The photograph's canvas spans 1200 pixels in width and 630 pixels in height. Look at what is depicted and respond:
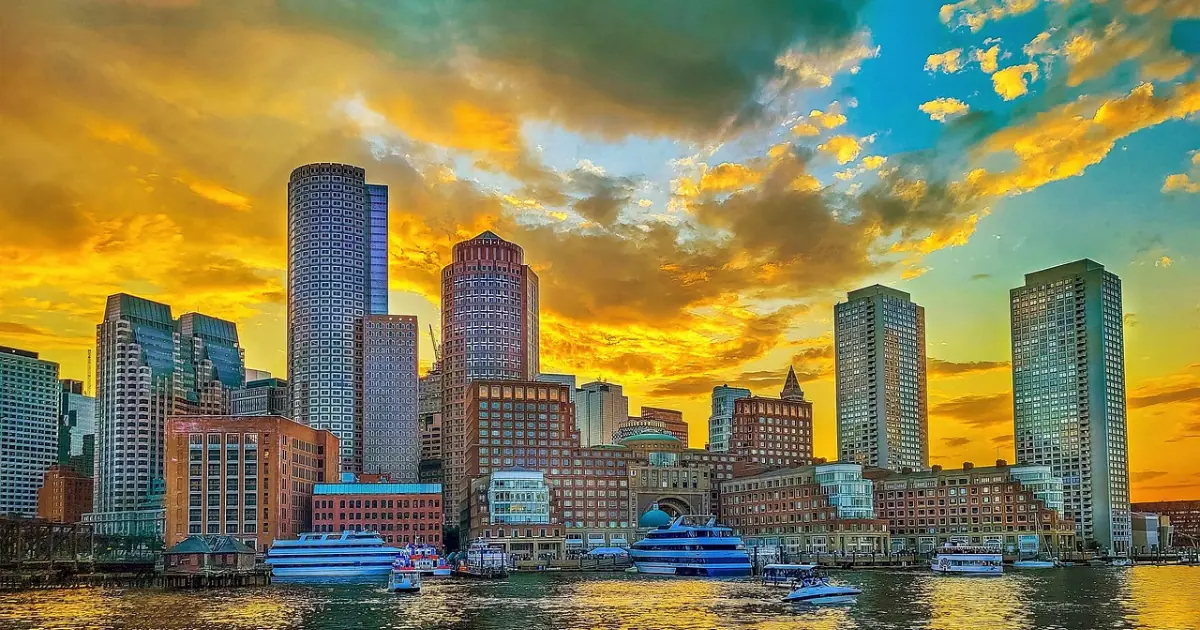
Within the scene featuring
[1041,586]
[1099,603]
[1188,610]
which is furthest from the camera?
[1041,586]

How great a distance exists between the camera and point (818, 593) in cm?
16575

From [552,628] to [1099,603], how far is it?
3171 inches

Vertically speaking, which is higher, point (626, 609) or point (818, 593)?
point (626, 609)

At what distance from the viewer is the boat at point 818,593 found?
16362 cm

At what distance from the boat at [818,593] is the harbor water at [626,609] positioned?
8.46 ft

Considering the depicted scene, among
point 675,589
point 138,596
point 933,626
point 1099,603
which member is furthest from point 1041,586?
point 138,596

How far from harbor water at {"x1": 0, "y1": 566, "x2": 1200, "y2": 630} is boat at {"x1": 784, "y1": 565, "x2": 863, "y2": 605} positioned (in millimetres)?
2578

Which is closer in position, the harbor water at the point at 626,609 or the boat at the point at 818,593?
the harbor water at the point at 626,609

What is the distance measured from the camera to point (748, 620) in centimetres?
13662

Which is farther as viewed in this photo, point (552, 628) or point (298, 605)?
point (298, 605)

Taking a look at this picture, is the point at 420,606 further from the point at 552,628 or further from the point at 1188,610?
the point at 1188,610

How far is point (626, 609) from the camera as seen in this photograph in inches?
5984

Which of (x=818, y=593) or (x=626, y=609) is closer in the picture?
(x=626, y=609)

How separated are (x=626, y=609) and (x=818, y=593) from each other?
3052 cm
